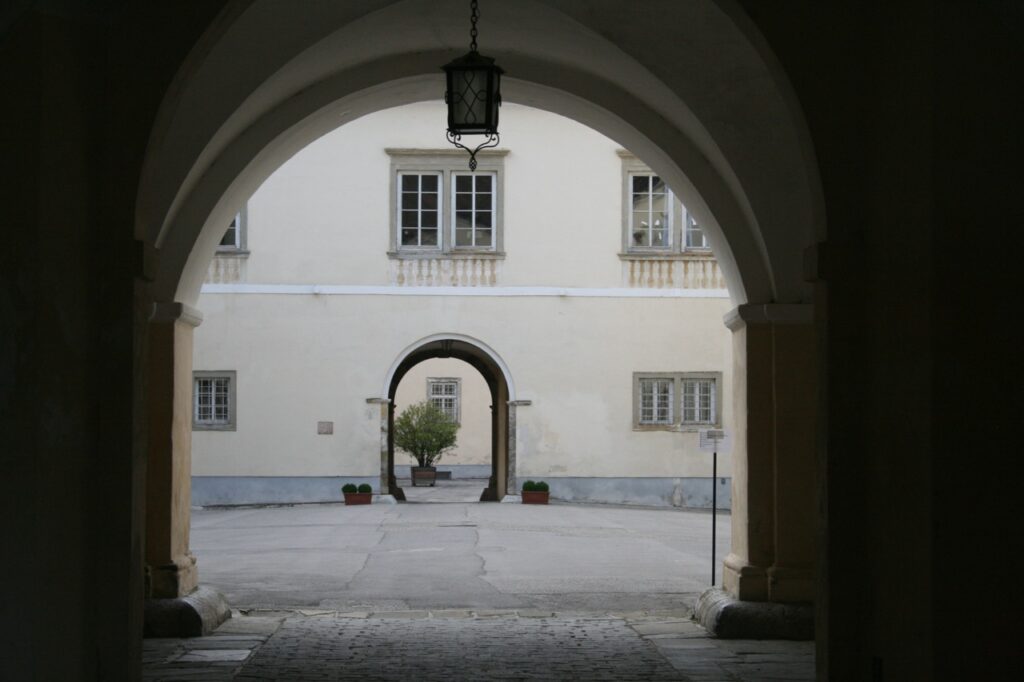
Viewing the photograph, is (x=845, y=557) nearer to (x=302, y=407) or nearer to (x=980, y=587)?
(x=980, y=587)

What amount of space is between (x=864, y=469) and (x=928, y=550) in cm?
57

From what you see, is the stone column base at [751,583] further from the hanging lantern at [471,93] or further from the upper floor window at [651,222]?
the upper floor window at [651,222]

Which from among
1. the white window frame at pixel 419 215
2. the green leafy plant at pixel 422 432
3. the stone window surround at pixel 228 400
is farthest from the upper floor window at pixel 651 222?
the green leafy plant at pixel 422 432

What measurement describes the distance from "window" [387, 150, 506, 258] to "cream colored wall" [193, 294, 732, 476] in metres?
0.92

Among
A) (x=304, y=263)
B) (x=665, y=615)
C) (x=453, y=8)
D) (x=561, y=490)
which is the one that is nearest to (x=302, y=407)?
(x=304, y=263)

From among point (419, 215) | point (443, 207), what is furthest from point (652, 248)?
point (419, 215)

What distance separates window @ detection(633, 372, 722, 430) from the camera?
23953 mm

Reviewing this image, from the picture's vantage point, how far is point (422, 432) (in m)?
35.9

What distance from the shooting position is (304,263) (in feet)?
78.0

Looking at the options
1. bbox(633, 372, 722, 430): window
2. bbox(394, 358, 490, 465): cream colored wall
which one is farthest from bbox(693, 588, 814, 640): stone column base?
bbox(394, 358, 490, 465): cream colored wall

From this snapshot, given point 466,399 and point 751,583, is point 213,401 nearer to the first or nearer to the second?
point 751,583

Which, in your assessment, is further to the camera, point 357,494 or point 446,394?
point 446,394

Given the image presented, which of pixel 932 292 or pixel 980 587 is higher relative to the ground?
pixel 932 292

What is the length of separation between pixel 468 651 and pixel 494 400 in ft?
65.1
